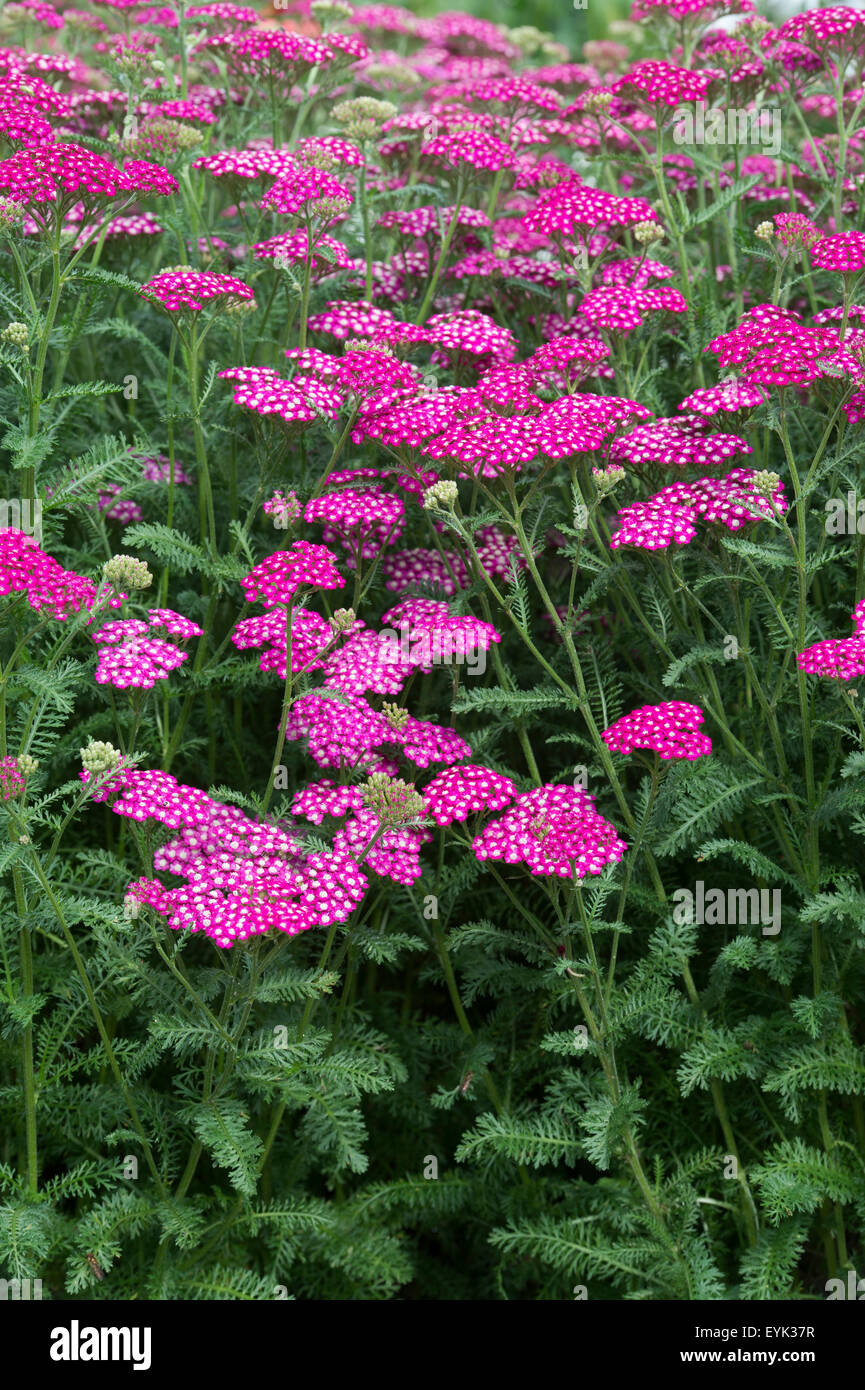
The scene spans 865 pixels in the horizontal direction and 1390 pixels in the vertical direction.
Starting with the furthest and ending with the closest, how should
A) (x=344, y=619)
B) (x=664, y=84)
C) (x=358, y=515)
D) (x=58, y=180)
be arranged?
(x=664, y=84), (x=358, y=515), (x=58, y=180), (x=344, y=619)

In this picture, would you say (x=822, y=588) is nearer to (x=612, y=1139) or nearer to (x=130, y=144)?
(x=612, y=1139)

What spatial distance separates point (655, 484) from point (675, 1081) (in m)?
1.85

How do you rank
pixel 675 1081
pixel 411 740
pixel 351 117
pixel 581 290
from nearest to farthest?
pixel 411 740 < pixel 675 1081 < pixel 351 117 < pixel 581 290

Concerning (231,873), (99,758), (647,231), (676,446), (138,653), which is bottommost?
(231,873)

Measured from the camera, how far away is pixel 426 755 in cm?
377

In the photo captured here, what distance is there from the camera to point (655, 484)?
423cm

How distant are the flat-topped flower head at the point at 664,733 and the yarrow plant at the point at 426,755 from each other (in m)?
0.02

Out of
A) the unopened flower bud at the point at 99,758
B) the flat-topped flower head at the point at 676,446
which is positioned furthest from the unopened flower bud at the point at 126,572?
the flat-topped flower head at the point at 676,446

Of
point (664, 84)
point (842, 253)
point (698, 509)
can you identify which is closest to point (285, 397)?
point (698, 509)

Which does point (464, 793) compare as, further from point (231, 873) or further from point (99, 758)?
point (99, 758)

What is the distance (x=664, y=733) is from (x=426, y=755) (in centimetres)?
70

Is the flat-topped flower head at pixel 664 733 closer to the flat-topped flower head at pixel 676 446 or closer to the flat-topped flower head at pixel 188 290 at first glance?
the flat-topped flower head at pixel 676 446

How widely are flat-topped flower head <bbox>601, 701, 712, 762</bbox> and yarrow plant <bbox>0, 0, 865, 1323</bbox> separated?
2 centimetres
